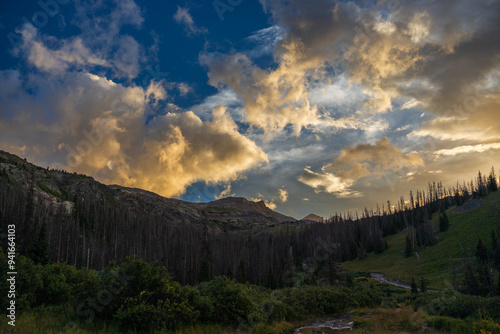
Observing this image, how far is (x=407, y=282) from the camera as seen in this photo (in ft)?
233

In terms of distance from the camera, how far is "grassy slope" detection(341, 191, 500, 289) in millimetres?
73387

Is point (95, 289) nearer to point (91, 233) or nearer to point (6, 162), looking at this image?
point (91, 233)

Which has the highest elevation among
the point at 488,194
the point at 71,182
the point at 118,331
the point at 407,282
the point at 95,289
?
the point at 71,182

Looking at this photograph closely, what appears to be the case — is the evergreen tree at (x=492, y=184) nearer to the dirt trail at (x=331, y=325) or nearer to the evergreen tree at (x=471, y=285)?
the evergreen tree at (x=471, y=285)

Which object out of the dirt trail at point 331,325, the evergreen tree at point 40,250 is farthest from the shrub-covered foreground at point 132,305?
the evergreen tree at point 40,250

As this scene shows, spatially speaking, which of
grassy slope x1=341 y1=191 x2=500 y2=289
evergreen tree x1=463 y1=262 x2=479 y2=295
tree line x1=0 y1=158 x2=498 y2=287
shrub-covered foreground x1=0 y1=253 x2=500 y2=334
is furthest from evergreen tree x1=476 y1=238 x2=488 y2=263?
shrub-covered foreground x1=0 y1=253 x2=500 y2=334

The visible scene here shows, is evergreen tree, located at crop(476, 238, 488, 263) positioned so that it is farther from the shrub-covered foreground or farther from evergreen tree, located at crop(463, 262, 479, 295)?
the shrub-covered foreground

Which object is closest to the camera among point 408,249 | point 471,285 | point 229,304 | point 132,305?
point 132,305

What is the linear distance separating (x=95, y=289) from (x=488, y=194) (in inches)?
5592

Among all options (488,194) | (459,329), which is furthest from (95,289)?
(488,194)

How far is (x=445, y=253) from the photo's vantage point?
8212cm

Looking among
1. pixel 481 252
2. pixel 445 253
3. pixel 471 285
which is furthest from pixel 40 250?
pixel 445 253

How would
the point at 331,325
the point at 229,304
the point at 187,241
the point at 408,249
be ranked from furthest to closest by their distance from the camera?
the point at 187,241 → the point at 408,249 → the point at 331,325 → the point at 229,304

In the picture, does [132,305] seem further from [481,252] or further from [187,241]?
[187,241]
